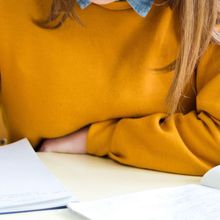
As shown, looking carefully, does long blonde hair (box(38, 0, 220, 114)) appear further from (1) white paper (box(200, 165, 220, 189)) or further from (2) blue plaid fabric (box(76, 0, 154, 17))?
(1) white paper (box(200, 165, 220, 189))

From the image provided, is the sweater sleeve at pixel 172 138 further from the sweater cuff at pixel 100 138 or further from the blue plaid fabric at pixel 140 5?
the blue plaid fabric at pixel 140 5

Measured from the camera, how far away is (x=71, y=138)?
0.83 m

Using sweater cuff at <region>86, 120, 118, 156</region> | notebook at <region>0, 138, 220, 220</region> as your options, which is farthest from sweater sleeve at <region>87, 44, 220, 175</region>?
notebook at <region>0, 138, 220, 220</region>

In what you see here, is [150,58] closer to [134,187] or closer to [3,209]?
[134,187]

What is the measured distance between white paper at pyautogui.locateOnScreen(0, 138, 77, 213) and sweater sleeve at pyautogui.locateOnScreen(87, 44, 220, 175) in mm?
151

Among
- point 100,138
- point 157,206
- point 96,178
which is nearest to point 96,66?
point 100,138

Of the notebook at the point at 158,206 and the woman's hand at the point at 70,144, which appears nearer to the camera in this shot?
the notebook at the point at 158,206

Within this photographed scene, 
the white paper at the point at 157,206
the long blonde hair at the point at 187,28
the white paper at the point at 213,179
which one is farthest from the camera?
the long blonde hair at the point at 187,28

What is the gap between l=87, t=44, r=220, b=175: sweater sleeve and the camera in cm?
75

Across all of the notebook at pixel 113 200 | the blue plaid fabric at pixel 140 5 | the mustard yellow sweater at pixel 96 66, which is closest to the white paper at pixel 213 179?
the notebook at pixel 113 200

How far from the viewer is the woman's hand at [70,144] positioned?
2.67 ft

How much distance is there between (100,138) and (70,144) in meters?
0.06

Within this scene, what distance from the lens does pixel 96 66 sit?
32.3 inches

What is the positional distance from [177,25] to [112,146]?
25 cm
